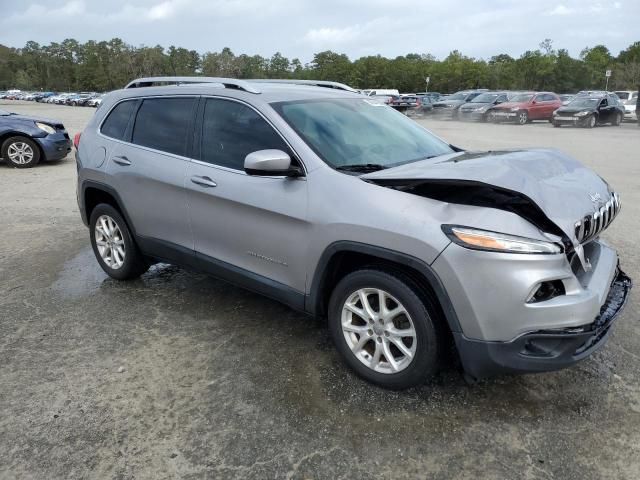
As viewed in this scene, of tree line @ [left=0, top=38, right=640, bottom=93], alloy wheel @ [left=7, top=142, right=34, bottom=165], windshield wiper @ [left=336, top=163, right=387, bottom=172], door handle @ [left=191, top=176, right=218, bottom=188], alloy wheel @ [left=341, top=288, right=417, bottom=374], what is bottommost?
alloy wheel @ [left=341, top=288, right=417, bottom=374]

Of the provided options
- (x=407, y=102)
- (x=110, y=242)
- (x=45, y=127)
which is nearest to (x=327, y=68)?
(x=407, y=102)

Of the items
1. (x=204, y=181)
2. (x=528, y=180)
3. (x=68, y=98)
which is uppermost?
(x=68, y=98)

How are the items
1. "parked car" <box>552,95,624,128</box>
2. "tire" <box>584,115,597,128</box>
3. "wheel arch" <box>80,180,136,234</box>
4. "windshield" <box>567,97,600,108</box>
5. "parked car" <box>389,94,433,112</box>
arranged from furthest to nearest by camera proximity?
1. "parked car" <box>389,94,433,112</box>
2. "windshield" <box>567,97,600,108</box>
3. "tire" <box>584,115,597,128</box>
4. "parked car" <box>552,95,624,128</box>
5. "wheel arch" <box>80,180,136,234</box>

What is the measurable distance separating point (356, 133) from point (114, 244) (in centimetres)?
253

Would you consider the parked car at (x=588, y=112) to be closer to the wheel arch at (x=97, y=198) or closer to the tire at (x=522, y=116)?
the tire at (x=522, y=116)

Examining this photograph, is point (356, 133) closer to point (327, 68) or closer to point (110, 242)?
point (110, 242)

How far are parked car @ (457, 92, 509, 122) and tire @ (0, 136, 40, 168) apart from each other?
2155 cm

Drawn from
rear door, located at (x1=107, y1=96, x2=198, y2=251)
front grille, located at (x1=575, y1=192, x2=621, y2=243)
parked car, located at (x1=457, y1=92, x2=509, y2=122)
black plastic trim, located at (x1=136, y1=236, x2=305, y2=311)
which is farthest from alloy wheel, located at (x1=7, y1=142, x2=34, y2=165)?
parked car, located at (x1=457, y1=92, x2=509, y2=122)

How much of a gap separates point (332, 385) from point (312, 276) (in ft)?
2.19

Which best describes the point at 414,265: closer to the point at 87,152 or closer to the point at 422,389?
the point at 422,389

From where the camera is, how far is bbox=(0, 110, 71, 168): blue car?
38.1 ft

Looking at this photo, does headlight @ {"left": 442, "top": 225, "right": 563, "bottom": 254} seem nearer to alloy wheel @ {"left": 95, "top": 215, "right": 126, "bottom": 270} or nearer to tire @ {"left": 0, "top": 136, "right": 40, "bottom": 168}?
alloy wheel @ {"left": 95, "top": 215, "right": 126, "bottom": 270}

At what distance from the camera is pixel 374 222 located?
2.88 metres

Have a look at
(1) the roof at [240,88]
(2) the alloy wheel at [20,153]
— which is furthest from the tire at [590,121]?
(1) the roof at [240,88]
